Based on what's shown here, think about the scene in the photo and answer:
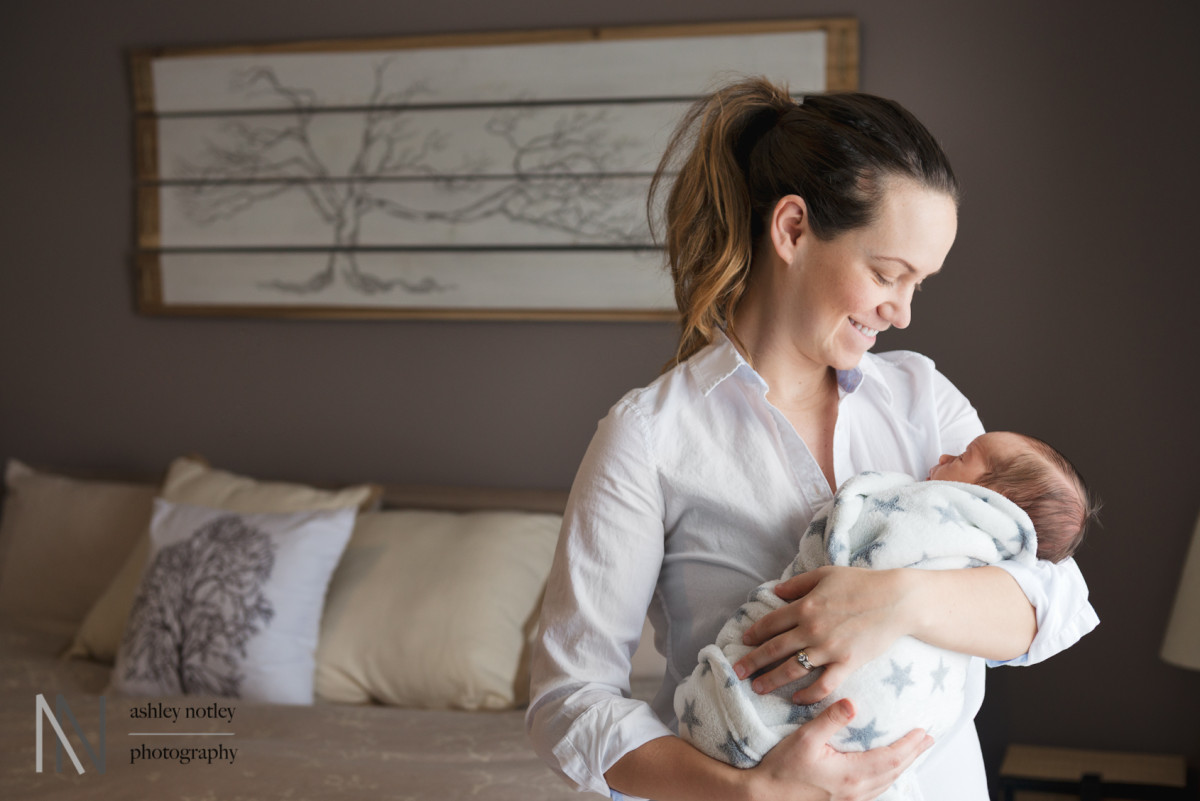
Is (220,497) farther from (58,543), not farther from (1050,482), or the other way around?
(1050,482)

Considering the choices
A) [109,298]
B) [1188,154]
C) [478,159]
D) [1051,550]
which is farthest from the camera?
[109,298]

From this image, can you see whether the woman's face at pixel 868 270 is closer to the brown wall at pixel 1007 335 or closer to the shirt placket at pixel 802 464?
the shirt placket at pixel 802 464

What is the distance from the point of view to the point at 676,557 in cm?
123

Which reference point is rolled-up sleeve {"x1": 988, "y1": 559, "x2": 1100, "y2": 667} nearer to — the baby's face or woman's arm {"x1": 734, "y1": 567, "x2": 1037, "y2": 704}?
woman's arm {"x1": 734, "y1": 567, "x2": 1037, "y2": 704}

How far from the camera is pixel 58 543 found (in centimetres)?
298

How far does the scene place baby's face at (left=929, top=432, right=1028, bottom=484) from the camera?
1.28 meters

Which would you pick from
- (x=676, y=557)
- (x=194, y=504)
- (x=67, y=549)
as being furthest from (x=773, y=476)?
(x=67, y=549)

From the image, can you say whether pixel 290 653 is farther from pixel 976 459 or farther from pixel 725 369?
pixel 976 459

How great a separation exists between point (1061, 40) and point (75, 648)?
2.87 m

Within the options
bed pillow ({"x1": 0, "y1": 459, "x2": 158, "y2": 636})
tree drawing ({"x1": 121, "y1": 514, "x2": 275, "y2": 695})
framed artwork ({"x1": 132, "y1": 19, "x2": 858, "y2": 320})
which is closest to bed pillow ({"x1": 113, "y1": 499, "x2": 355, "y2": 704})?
tree drawing ({"x1": 121, "y1": 514, "x2": 275, "y2": 695})

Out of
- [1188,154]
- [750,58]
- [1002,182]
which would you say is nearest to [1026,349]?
[1002,182]

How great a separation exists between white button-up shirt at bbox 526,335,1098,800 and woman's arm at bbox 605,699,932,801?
0.22 feet

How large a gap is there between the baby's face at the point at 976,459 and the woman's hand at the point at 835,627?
0.88ft

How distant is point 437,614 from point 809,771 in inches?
60.8
